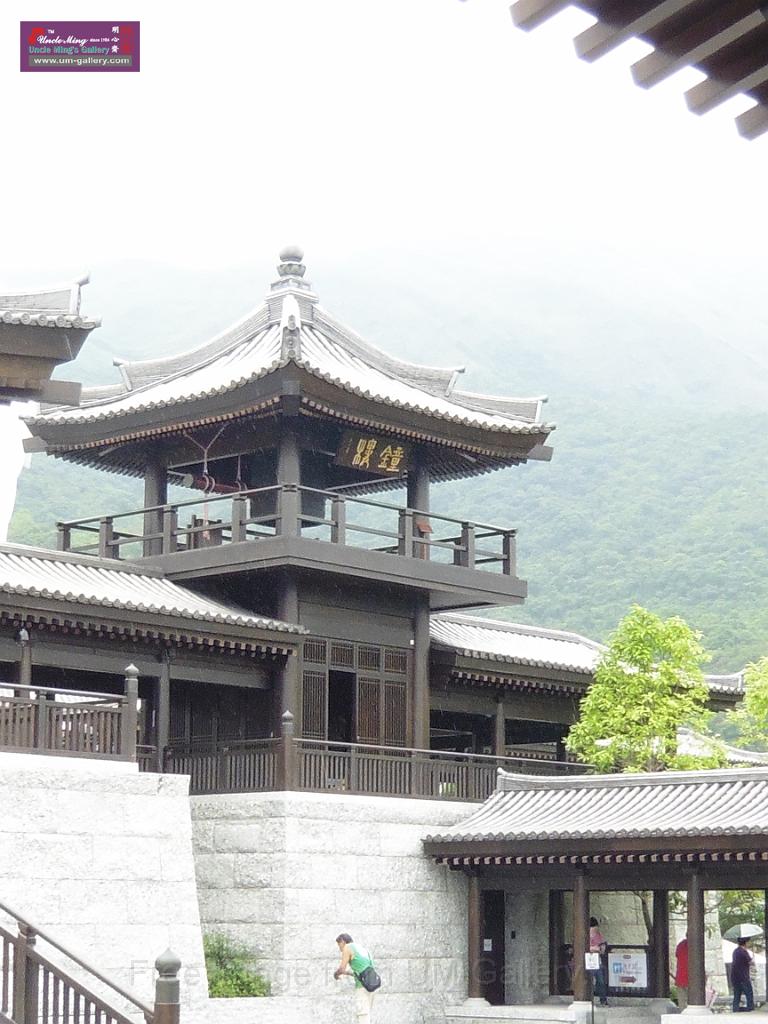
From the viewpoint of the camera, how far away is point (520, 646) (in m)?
26.7

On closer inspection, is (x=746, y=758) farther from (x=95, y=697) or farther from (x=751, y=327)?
(x=751, y=327)

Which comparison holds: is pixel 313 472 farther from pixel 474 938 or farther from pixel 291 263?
pixel 474 938

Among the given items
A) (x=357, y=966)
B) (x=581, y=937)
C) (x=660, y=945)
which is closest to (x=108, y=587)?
(x=357, y=966)

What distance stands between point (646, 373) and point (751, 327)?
57.4 feet

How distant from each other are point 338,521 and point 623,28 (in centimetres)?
1829

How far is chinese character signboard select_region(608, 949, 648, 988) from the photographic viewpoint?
22516mm

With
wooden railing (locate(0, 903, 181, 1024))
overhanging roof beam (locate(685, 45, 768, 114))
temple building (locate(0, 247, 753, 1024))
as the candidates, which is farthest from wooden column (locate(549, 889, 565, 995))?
overhanging roof beam (locate(685, 45, 768, 114))

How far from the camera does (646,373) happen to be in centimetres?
9844

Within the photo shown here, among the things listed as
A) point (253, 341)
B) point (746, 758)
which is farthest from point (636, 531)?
point (253, 341)

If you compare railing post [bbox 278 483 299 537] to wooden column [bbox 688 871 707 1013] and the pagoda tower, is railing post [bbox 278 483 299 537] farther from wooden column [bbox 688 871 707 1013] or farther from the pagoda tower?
wooden column [bbox 688 871 707 1013]

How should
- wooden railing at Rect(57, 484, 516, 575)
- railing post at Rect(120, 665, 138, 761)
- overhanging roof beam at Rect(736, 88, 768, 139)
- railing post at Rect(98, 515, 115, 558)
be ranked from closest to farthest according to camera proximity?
overhanging roof beam at Rect(736, 88, 768, 139)
railing post at Rect(120, 665, 138, 761)
wooden railing at Rect(57, 484, 516, 575)
railing post at Rect(98, 515, 115, 558)

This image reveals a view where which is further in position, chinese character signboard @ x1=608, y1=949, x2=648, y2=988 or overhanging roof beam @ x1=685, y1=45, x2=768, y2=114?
chinese character signboard @ x1=608, y1=949, x2=648, y2=988

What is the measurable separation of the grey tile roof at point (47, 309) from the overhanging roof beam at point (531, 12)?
6.51m

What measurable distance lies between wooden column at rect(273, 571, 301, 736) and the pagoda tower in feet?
0.08
